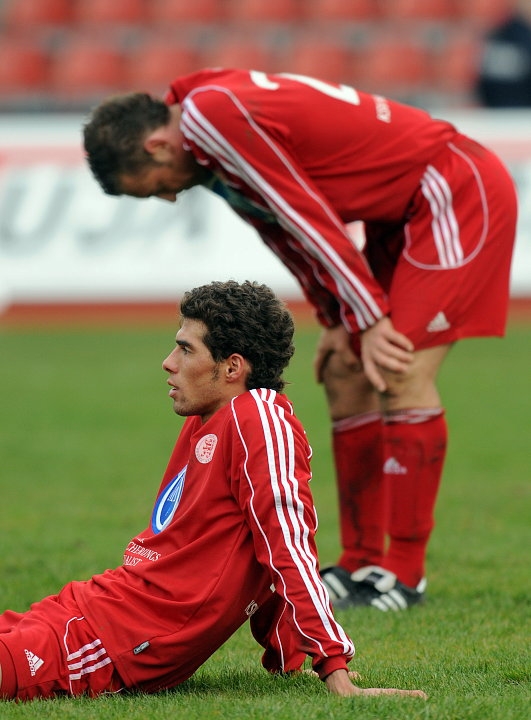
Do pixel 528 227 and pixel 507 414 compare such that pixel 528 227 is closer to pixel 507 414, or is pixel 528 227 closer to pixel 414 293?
pixel 507 414

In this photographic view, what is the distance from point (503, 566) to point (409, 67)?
11298mm

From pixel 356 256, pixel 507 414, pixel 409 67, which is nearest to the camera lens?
pixel 356 256

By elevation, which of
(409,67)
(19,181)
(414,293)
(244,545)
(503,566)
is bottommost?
(503,566)

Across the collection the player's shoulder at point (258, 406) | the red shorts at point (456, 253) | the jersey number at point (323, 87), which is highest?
the jersey number at point (323, 87)

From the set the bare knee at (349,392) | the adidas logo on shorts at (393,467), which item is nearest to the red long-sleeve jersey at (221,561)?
the adidas logo on shorts at (393,467)

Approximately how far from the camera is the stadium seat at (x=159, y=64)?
15.7m

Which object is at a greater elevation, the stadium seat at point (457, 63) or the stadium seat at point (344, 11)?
the stadium seat at point (344, 11)

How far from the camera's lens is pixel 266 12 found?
16.4 metres

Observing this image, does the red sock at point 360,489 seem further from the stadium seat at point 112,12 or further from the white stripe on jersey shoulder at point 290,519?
the stadium seat at point 112,12

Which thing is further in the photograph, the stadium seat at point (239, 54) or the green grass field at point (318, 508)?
the stadium seat at point (239, 54)

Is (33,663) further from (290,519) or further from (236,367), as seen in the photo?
(236,367)

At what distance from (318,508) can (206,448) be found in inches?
122

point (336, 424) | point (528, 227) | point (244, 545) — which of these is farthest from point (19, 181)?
point (244, 545)

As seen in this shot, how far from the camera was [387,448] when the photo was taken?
187 inches
